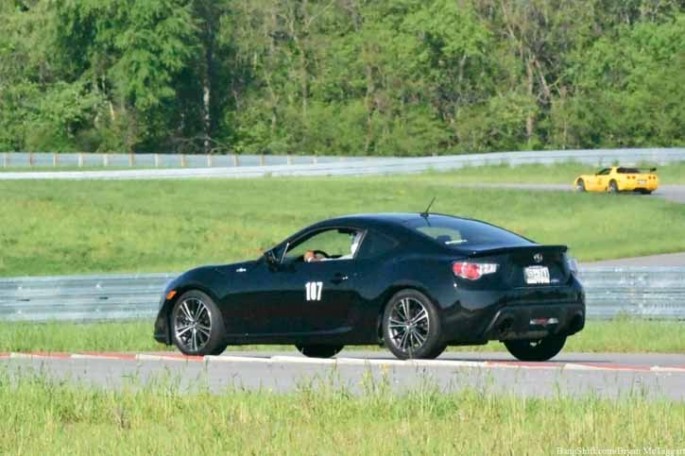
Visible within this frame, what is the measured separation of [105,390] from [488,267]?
415 centimetres

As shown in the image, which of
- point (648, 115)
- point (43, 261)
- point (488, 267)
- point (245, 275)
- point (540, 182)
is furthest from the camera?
point (648, 115)

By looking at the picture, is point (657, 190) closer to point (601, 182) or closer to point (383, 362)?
point (601, 182)

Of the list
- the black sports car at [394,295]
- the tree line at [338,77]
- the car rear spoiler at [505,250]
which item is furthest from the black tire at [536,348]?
the tree line at [338,77]

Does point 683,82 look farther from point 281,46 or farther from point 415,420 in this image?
point 415,420

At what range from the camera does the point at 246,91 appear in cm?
10262

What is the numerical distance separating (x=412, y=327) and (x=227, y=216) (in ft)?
110

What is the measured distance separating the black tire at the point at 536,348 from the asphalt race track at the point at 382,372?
16 centimetres

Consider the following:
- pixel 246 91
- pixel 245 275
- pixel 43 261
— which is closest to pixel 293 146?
pixel 246 91

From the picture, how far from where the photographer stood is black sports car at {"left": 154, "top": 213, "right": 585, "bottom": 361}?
49.2 ft

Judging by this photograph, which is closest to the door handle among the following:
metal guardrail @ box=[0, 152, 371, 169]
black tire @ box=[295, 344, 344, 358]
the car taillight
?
the car taillight

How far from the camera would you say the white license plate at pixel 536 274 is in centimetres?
1525

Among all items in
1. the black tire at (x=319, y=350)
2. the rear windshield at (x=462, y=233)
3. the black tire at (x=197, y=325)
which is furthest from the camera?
the black tire at (x=319, y=350)

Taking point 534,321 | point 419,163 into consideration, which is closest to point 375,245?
point 534,321

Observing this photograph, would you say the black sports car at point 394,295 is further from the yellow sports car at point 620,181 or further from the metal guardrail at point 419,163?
the metal guardrail at point 419,163
